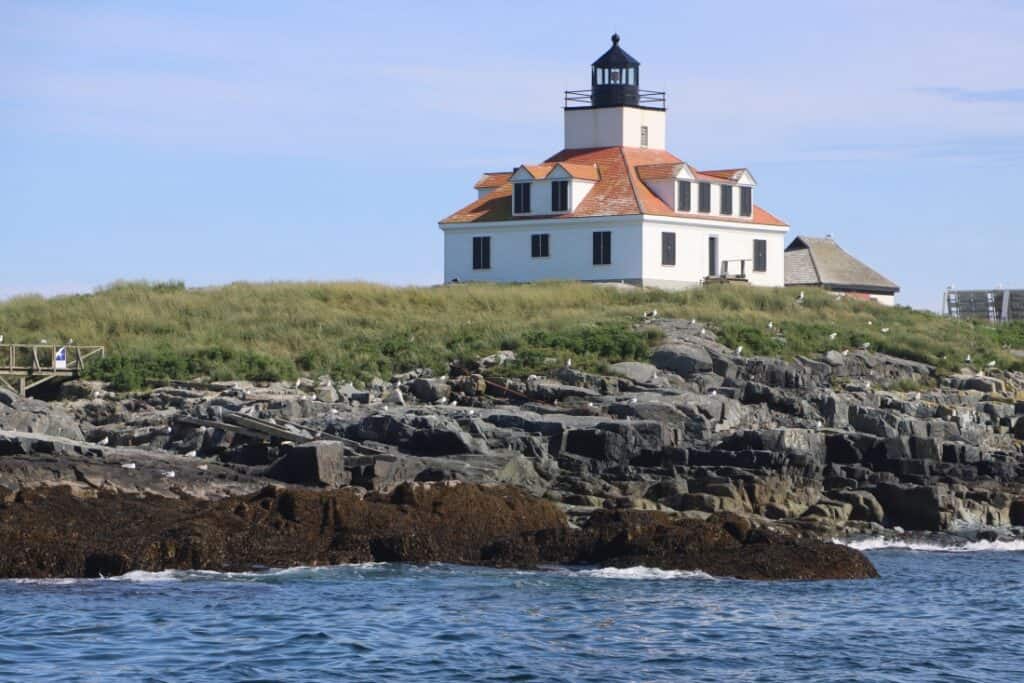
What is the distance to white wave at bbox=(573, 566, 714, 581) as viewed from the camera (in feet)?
69.9

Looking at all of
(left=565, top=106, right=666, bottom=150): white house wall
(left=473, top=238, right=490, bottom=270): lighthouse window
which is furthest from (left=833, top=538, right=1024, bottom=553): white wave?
(left=565, top=106, right=666, bottom=150): white house wall

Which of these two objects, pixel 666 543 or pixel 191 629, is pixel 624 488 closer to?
pixel 666 543

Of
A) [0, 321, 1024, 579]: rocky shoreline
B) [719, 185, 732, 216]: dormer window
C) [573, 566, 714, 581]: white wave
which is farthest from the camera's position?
[719, 185, 732, 216]: dormer window

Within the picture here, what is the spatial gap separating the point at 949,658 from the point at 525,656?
444 cm

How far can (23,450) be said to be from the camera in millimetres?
25359

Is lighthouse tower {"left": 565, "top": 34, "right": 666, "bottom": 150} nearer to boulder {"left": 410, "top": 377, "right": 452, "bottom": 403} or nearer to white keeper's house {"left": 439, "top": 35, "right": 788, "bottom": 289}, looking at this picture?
white keeper's house {"left": 439, "top": 35, "right": 788, "bottom": 289}

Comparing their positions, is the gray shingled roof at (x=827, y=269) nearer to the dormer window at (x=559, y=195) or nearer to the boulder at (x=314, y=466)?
the dormer window at (x=559, y=195)

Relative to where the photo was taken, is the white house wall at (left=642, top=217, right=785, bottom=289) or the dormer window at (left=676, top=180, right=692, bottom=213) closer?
the white house wall at (left=642, top=217, right=785, bottom=289)

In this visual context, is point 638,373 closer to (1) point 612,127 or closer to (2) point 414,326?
(2) point 414,326

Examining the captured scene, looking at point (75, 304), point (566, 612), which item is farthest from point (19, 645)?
point (75, 304)

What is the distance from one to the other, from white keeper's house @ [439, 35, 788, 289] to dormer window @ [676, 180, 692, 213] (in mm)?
34

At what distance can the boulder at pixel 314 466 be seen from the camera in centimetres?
2462

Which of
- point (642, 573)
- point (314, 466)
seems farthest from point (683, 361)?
point (642, 573)

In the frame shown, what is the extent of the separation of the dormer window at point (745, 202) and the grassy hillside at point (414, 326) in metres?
4.18
